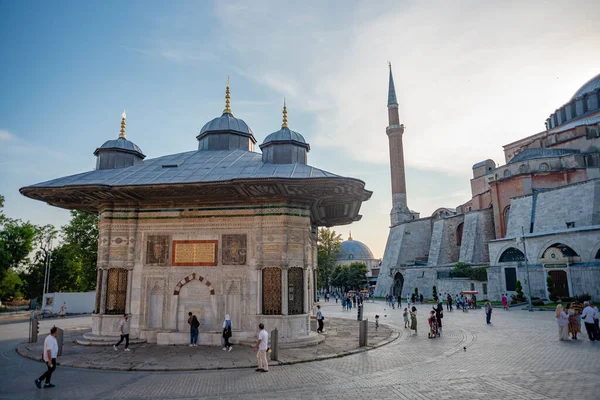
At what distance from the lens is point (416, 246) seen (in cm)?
5181

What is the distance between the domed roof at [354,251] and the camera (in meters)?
95.5

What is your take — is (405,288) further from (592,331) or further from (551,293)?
(592,331)

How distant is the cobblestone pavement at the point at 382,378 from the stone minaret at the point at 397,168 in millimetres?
43431

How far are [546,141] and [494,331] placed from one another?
41.0 metres

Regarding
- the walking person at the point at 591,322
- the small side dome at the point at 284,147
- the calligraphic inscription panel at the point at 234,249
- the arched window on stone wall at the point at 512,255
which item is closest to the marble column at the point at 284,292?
the calligraphic inscription panel at the point at 234,249

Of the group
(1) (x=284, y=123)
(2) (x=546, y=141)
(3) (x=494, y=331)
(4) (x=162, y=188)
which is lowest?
(3) (x=494, y=331)

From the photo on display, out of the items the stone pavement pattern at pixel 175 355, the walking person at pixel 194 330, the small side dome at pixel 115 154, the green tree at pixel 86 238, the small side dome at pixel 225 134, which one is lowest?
the stone pavement pattern at pixel 175 355

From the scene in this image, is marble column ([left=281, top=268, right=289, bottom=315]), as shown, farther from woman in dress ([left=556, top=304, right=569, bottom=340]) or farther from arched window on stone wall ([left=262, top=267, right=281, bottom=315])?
woman in dress ([left=556, top=304, right=569, bottom=340])

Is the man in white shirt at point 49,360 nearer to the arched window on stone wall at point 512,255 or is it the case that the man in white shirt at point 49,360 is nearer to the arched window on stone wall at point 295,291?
the arched window on stone wall at point 295,291

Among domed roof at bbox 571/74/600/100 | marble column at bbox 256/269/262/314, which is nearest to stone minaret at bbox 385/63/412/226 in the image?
domed roof at bbox 571/74/600/100

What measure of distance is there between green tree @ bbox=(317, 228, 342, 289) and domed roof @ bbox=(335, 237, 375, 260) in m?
32.6

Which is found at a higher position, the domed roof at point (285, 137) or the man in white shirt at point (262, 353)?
the domed roof at point (285, 137)

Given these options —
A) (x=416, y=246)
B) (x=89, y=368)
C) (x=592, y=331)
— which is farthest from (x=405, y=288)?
(x=89, y=368)

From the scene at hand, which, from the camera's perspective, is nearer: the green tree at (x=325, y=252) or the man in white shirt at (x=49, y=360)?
the man in white shirt at (x=49, y=360)
